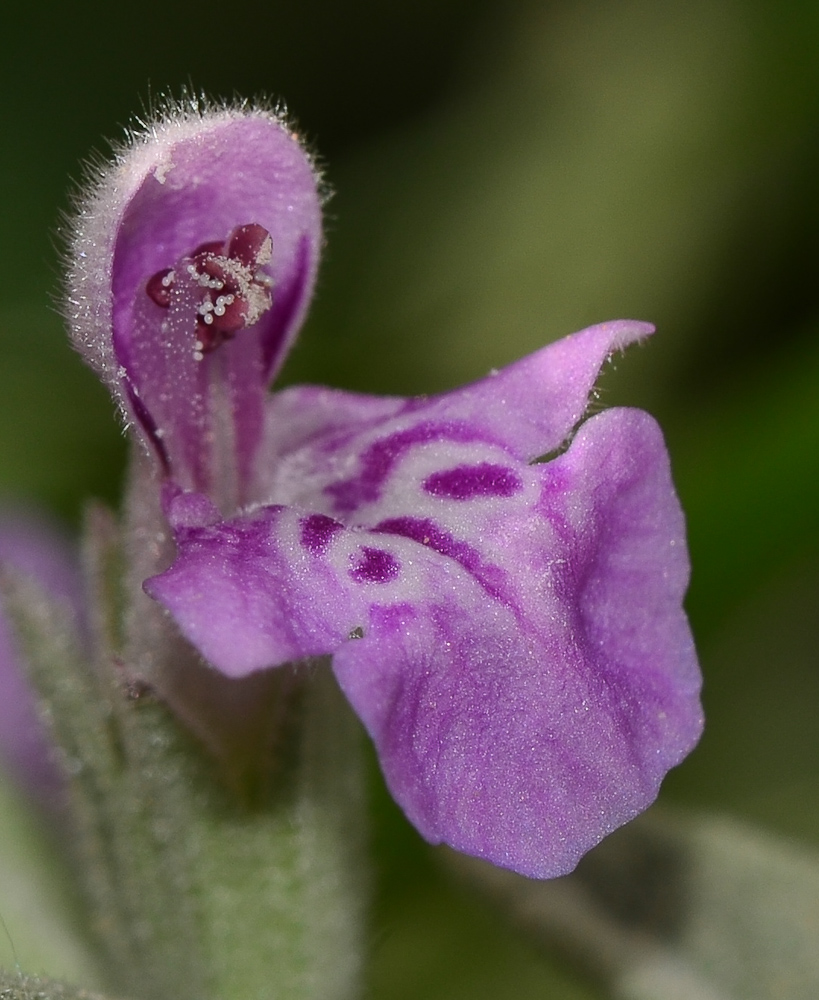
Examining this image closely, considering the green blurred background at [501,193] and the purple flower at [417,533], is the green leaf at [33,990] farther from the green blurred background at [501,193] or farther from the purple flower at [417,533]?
the green blurred background at [501,193]

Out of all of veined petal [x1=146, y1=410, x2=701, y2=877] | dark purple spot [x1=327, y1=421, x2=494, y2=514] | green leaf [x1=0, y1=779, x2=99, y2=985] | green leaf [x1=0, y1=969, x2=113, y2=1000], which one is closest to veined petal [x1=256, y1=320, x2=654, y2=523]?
dark purple spot [x1=327, y1=421, x2=494, y2=514]

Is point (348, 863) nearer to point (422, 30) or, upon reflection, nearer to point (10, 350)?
point (10, 350)

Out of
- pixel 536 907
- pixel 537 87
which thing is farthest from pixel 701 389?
pixel 536 907

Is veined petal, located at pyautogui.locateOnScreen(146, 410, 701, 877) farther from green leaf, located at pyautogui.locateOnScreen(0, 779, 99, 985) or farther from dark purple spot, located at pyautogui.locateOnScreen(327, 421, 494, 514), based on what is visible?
Result: green leaf, located at pyautogui.locateOnScreen(0, 779, 99, 985)

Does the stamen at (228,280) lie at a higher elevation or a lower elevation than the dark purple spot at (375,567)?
higher

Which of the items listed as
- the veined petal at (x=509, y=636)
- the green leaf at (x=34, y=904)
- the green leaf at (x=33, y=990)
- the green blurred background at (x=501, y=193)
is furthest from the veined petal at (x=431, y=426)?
the green blurred background at (x=501, y=193)

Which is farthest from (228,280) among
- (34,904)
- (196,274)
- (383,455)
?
(34,904)
